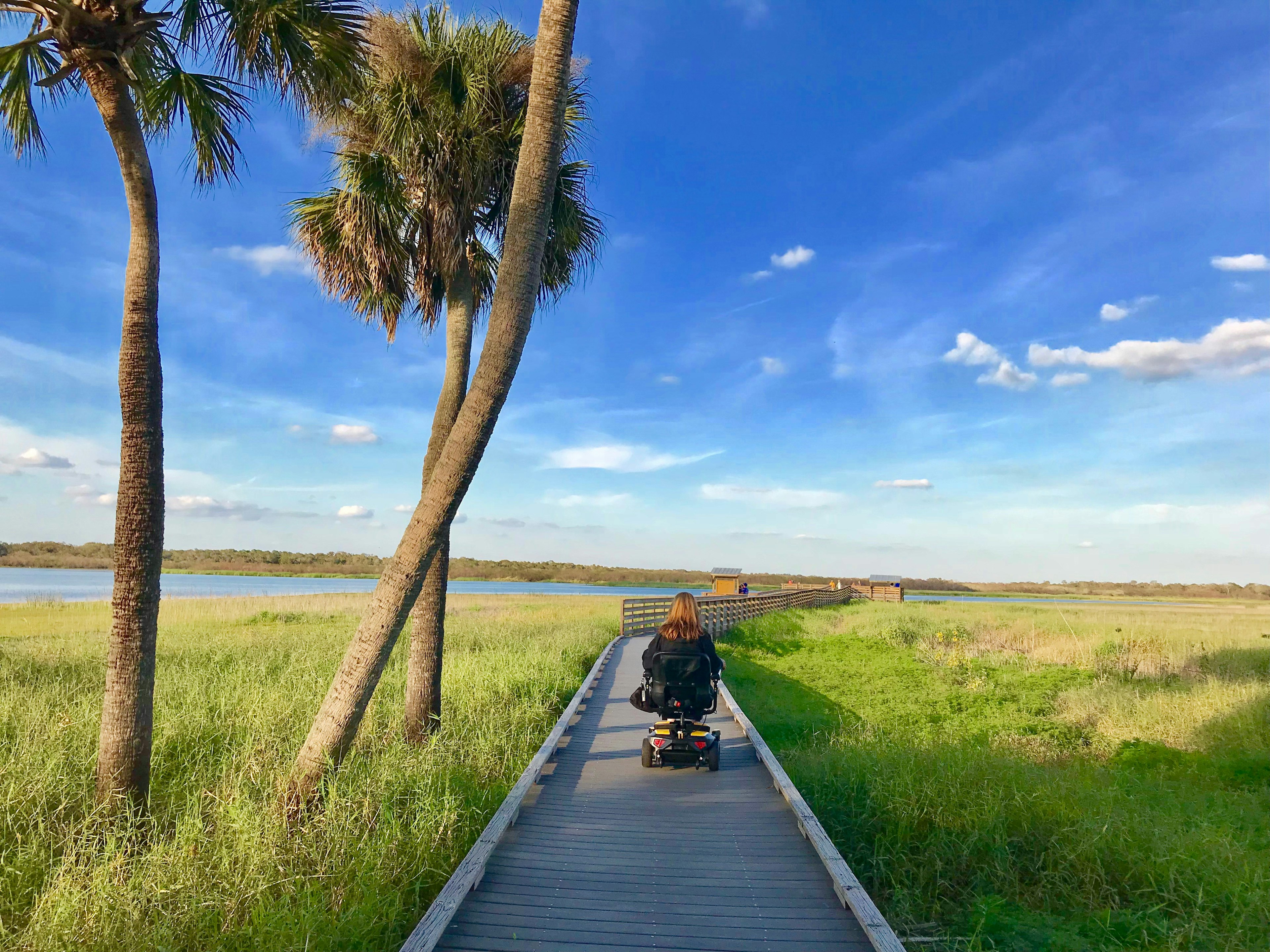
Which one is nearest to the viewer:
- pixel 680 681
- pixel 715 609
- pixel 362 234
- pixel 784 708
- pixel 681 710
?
pixel 680 681

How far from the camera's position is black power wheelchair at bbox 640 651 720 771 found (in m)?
6.91

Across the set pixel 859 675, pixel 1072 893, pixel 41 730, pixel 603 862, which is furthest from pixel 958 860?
pixel 859 675

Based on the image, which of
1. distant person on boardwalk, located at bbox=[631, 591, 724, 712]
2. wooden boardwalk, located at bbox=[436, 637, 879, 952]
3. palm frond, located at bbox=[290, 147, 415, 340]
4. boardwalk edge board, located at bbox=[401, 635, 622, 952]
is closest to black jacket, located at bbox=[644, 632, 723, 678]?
distant person on boardwalk, located at bbox=[631, 591, 724, 712]

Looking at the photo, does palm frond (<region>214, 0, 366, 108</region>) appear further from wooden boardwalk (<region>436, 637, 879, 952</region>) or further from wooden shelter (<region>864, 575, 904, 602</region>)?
wooden shelter (<region>864, 575, 904, 602</region>)

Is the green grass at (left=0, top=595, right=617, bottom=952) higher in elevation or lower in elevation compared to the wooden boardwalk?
higher

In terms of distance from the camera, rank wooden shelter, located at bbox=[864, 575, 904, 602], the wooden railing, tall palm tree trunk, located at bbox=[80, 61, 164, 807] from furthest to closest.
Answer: wooden shelter, located at bbox=[864, 575, 904, 602] < the wooden railing < tall palm tree trunk, located at bbox=[80, 61, 164, 807]

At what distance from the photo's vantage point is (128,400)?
18.3ft

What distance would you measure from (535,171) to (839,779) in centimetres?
593

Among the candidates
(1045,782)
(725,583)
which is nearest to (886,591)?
(725,583)

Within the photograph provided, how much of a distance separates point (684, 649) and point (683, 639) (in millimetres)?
90

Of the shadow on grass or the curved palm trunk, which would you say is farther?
the shadow on grass

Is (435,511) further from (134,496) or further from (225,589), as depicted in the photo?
(225,589)

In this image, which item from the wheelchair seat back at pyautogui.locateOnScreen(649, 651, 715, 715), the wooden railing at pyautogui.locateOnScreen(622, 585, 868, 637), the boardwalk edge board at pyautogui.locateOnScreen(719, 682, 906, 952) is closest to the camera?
the boardwalk edge board at pyautogui.locateOnScreen(719, 682, 906, 952)

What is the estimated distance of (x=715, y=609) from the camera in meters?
21.4
